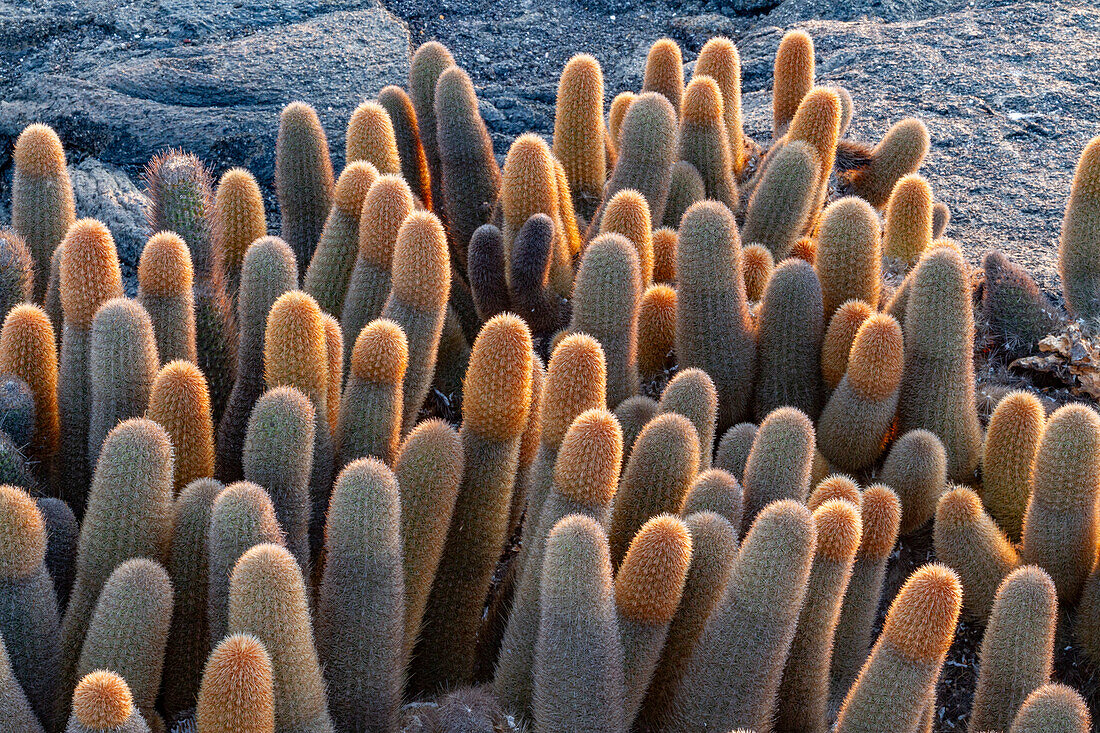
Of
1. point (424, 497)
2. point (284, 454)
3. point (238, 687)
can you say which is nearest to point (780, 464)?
point (424, 497)

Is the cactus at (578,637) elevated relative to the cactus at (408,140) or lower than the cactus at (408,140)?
lower

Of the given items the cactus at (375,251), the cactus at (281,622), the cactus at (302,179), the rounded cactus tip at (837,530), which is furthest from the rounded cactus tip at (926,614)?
the cactus at (302,179)

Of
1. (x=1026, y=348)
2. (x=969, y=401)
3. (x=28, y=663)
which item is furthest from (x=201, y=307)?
(x=1026, y=348)

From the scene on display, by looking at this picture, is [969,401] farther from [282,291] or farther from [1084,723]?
[282,291]

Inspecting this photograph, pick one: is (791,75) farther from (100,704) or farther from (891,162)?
(100,704)

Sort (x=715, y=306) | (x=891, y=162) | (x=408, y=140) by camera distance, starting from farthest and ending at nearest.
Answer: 1. (x=891, y=162)
2. (x=408, y=140)
3. (x=715, y=306)

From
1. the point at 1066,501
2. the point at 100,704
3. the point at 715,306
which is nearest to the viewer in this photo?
the point at 100,704

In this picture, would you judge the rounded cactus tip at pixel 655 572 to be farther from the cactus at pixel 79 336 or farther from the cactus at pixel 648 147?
the cactus at pixel 648 147
